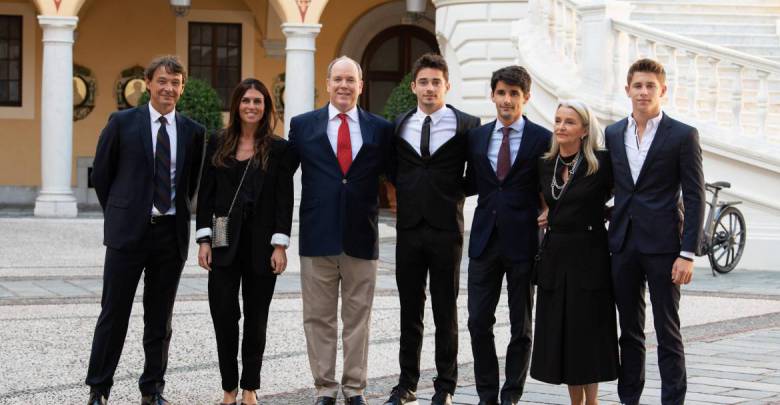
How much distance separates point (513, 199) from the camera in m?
6.39

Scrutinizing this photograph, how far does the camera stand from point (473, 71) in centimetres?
1841

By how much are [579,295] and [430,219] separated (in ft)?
2.57

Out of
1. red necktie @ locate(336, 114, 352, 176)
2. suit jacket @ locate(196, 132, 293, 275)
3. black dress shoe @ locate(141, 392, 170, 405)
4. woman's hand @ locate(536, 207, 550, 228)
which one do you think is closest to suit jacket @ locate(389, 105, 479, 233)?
red necktie @ locate(336, 114, 352, 176)

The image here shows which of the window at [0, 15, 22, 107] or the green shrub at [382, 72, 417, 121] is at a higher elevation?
the window at [0, 15, 22, 107]

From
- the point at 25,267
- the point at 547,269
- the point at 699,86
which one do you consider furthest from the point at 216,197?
the point at 699,86

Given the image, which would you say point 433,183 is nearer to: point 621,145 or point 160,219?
point 621,145

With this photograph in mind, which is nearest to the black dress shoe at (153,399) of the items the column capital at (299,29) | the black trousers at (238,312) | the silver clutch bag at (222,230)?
the black trousers at (238,312)

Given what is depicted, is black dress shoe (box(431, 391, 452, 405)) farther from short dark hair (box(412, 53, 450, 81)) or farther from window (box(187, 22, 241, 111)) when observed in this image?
window (box(187, 22, 241, 111))

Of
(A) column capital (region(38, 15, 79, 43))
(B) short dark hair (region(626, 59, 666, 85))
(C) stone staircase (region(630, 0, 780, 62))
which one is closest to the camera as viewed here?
(B) short dark hair (region(626, 59, 666, 85))

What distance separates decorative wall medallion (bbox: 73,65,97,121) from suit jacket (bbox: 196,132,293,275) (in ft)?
56.0

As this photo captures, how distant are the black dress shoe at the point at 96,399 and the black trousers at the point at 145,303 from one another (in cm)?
2

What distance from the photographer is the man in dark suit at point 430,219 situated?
6.44 metres

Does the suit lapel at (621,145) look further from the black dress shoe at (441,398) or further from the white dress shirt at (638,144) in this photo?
the black dress shoe at (441,398)

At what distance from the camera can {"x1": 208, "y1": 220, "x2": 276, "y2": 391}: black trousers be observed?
643 centimetres
